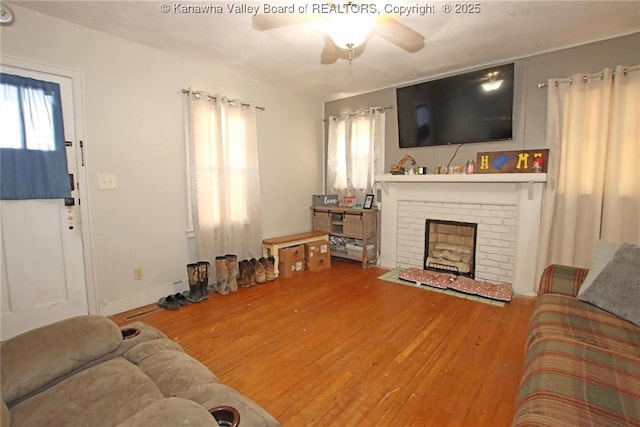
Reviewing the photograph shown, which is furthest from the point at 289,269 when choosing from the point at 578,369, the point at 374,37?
the point at 578,369

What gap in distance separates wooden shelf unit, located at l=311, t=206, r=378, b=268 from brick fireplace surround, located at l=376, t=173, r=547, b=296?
0.49ft

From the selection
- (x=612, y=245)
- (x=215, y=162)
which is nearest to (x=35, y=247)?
(x=215, y=162)

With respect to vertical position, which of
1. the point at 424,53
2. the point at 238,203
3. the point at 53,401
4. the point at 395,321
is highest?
the point at 424,53

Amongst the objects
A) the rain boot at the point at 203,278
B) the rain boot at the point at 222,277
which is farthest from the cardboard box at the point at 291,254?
the rain boot at the point at 203,278

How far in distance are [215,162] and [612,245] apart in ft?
11.1

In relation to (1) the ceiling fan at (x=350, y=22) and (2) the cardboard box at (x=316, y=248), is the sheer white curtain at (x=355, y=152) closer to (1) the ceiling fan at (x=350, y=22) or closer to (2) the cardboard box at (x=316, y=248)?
(2) the cardboard box at (x=316, y=248)

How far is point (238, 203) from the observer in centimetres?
368

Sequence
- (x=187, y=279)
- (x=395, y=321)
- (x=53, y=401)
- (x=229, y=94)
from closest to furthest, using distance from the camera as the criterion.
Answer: (x=53, y=401) < (x=395, y=321) < (x=187, y=279) < (x=229, y=94)

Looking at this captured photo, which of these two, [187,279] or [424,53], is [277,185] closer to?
[187,279]

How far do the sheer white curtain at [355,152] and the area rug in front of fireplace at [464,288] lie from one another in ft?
4.12

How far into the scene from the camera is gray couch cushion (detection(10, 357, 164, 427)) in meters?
0.95

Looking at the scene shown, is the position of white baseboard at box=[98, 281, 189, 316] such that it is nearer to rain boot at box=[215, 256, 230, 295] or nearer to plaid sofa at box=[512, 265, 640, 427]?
rain boot at box=[215, 256, 230, 295]

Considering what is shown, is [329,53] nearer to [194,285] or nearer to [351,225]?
[351,225]

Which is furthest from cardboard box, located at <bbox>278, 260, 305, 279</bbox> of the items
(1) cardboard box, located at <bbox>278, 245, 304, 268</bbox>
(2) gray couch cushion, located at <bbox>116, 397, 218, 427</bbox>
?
(2) gray couch cushion, located at <bbox>116, 397, 218, 427</bbox>
